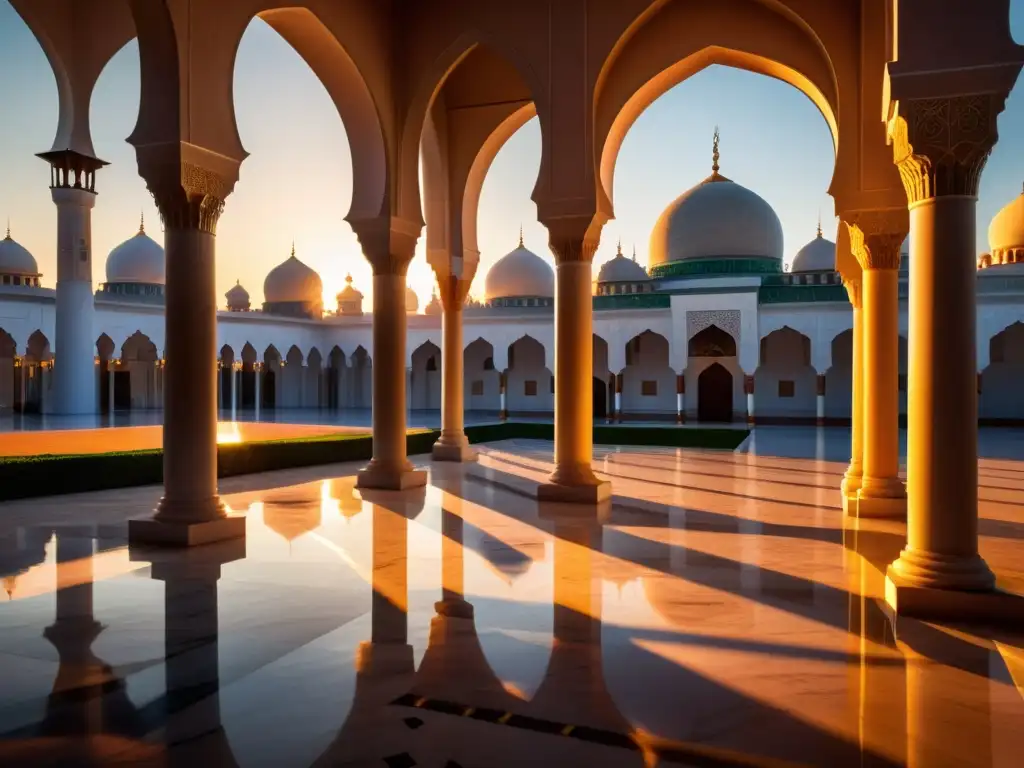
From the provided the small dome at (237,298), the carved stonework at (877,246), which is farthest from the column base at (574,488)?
the small dome at (237,298)

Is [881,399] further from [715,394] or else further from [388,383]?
[715,394]

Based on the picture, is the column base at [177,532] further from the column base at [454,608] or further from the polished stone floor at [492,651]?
the column base at [454,608]

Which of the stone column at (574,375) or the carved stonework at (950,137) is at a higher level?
the carved stonework at (950,137)

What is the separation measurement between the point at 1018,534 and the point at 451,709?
5212 millimetres

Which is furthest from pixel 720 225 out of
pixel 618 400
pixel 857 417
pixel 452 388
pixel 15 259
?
pixel 15 259

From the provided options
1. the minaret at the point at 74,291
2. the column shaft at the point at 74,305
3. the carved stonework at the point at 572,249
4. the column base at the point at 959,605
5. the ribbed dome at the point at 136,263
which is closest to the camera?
the column base at the point at 959,605

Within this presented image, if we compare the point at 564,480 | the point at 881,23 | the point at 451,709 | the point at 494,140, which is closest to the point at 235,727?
the point at 451,709

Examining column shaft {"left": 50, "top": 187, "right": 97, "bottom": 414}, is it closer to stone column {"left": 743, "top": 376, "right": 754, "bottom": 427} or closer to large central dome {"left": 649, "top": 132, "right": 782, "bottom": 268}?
large central dome {"left": 649, "top": 132, "right": 782, "bottom": 268}

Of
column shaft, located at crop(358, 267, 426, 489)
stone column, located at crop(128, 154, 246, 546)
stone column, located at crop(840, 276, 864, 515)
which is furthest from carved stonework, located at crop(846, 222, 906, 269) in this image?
stone column, located at crop(128, 154, 246, 546)

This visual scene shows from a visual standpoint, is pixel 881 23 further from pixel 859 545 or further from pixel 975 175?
pixel 859 545

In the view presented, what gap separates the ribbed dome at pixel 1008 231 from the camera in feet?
75.8

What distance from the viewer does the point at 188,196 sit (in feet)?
18.4

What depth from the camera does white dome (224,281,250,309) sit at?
1417 inches

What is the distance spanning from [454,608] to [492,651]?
2.28 ft
